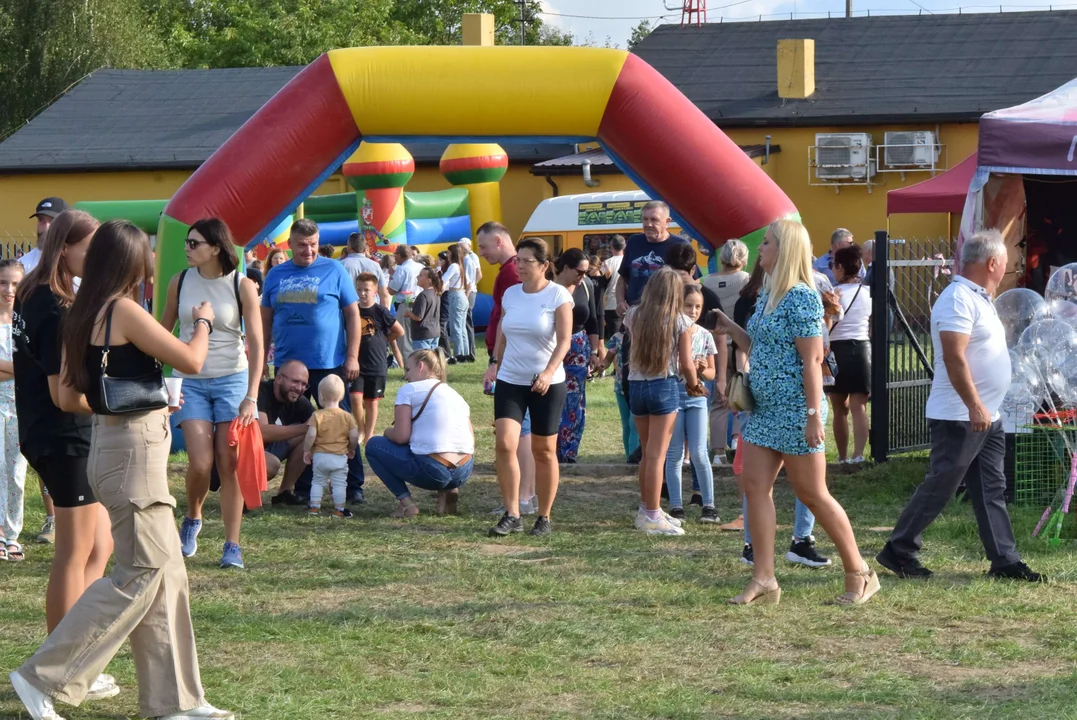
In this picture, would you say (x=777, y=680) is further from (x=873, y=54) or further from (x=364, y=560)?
(x=873, y=54)

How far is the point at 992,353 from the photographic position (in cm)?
652

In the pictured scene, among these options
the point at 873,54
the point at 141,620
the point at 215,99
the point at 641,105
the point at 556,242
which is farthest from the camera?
the point at 215,99

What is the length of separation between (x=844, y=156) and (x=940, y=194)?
1267cm

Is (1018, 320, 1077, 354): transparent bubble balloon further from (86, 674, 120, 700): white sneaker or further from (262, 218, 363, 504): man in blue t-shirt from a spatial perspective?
(86, 674, 120, 700): white sneaker

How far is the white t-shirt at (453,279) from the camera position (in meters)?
18.9

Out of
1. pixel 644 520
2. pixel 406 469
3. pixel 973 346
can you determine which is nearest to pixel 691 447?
pixel 644 520

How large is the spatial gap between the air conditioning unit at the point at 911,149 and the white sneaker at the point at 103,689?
22.5m

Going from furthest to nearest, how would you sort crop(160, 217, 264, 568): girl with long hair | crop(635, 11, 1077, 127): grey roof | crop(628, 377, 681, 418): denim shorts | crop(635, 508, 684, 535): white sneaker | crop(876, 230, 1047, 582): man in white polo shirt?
crop(635, 11, 1077, 127): grey roof → crop(635, 508, 684, 535): white sneaker → crop(628, 377, 681, 418): denim shorts → crop(160, 217, 264, 568): girl with long hair → crop(876, 230, 1047, 582): man in white polo shirt

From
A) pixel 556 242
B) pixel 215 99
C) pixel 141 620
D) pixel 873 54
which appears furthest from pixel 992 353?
pixel 215 99

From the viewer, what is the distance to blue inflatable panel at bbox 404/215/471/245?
960 inches

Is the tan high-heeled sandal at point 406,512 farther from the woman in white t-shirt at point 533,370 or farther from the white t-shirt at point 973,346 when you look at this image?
the white t-shirt at point 973,346

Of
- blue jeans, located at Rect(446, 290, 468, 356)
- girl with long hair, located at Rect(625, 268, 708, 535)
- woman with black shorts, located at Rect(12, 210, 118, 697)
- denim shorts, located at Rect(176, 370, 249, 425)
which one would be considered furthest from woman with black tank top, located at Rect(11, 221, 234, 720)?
blue jeans, located at Rect(446, 290, 468, 356)

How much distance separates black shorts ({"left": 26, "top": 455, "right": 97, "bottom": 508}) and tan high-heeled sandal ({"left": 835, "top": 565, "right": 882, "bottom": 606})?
3.24m

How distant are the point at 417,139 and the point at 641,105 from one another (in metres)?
1.64
